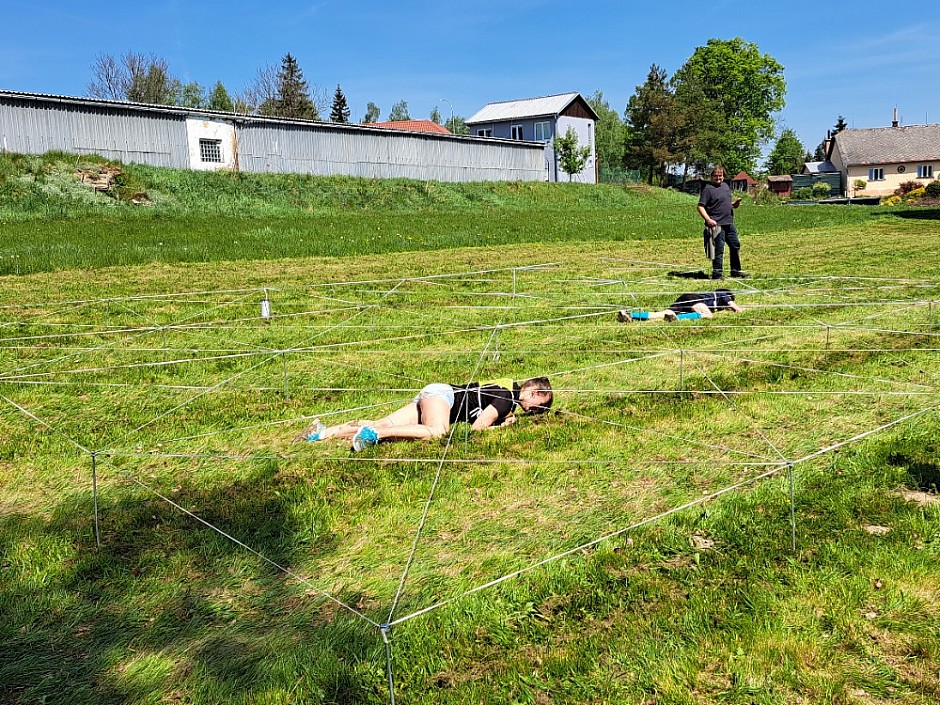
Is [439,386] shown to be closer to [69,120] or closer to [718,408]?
[718,408]

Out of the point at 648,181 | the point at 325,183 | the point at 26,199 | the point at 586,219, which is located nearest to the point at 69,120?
the point at 26,199

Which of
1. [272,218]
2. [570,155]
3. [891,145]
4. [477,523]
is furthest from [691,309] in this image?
[891,145]

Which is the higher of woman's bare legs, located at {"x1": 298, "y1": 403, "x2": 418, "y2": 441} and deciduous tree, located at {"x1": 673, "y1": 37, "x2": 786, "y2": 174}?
deciduous tree, located at {"x1": 673, "y1": 37, "x2": 786, "y2": 174}

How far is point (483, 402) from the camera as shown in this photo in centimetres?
553

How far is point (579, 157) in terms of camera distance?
55.5m

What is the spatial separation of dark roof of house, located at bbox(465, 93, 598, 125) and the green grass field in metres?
53.2

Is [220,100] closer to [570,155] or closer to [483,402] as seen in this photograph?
[570,155]

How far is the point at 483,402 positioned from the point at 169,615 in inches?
111

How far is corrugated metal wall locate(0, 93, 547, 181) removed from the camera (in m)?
28.2

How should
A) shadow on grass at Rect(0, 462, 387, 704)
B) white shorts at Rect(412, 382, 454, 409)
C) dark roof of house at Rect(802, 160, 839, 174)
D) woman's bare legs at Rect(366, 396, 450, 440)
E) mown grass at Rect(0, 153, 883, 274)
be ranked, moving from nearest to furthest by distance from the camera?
shadow on grass at Rect(0, 462, 387, 704) < woman's bare legs at Rect(366, 396, 450, 440) < white shorts at Rect(412, 382, 454, 409) < mown grass at Rect(0, 153, 883, 274) < dark roof of house at Rect(802, 160, 839, 174)

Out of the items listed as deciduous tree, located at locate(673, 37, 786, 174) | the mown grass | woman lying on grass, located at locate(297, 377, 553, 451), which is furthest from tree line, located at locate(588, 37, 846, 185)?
woman lying on grass, located at locate(297, 377, 553, 451)

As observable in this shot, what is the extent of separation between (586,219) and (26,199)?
19.2m

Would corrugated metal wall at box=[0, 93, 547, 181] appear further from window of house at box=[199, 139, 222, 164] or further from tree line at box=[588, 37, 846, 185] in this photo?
tree line at box=[588, 37, 846, 185]

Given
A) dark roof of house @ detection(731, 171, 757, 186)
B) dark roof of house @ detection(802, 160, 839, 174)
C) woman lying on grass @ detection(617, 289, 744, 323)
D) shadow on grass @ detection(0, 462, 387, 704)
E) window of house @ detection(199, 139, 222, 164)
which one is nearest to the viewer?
shadow on grass @ detection(0, 462, 387, 704)
